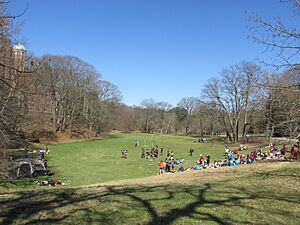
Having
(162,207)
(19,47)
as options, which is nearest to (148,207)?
(162,207)

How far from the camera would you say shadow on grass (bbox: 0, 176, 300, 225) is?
538 cm

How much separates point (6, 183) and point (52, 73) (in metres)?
37.8

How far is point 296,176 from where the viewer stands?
1059 cm

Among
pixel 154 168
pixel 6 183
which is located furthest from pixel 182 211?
pixel 154 168

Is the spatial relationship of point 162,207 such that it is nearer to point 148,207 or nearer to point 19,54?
Result: point 148,207

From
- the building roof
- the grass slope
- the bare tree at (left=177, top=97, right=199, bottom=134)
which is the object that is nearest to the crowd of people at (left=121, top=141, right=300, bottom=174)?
the grass slope

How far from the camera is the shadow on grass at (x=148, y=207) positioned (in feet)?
17.7

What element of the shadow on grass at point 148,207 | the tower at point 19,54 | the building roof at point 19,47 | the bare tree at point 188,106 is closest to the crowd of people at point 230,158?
the shadow on grass at point 148,207

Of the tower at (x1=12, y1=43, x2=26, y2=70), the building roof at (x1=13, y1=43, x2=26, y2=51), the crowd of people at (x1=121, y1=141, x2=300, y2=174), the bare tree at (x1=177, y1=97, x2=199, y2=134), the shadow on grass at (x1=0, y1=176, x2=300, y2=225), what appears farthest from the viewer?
the bare tree at (x1=177, y1=97, x2=199, y2=134)

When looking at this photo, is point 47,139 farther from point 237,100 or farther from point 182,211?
point 182,211

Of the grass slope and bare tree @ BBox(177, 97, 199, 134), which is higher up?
bare tree @ BBox(177, 97, 199, 134)

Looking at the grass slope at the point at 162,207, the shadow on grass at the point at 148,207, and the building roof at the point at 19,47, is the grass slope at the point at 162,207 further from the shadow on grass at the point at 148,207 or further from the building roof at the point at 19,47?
the building roof at the point at 19,47

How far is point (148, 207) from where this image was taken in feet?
20.1

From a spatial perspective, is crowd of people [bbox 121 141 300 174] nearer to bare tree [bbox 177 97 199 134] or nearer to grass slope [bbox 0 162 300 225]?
grass slope [bbox 0 162 300 225]
